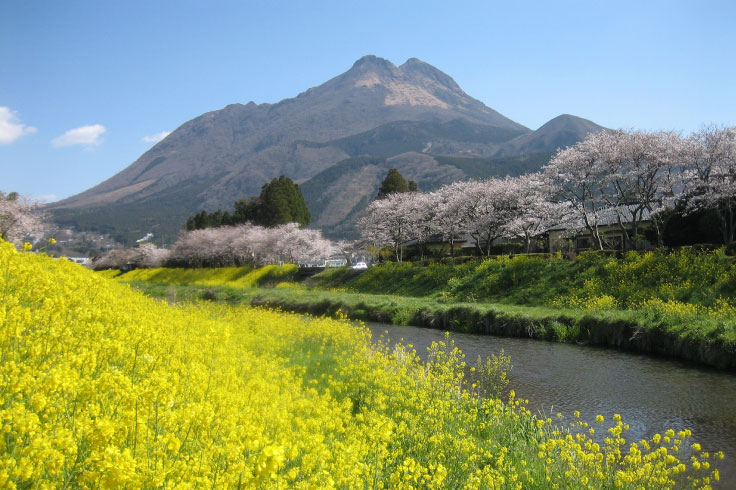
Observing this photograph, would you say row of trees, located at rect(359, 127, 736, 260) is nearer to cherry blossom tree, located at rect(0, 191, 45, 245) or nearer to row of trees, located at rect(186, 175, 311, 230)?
row of trees, located at rect(186, 175, 311, 230)

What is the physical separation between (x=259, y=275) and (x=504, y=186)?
26.7 meters

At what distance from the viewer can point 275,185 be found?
71250 mm

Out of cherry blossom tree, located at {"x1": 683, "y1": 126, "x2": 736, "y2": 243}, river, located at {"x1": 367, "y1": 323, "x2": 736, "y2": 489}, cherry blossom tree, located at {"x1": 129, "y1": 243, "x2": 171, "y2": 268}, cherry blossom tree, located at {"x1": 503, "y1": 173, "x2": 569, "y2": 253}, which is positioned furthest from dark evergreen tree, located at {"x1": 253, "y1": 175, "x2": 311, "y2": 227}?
river, located at {"x1": 367, "y1": 323, "x2": 736, "y2": 489}

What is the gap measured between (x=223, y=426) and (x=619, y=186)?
2919cm

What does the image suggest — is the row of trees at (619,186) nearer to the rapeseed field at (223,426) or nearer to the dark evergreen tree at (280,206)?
the rapeseed field at (223,426)

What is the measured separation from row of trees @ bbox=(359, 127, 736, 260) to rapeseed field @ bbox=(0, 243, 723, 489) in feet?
73.2

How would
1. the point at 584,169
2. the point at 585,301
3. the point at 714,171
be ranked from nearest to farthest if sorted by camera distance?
1. the point at 585,301
2. the point at 714,171
3. the point at 584,169

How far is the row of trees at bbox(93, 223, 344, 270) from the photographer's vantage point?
61.8m

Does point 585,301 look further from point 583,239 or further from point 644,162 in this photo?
point 583,239

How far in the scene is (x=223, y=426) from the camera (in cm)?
423

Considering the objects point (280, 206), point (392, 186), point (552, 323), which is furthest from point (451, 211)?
point (280, 206)

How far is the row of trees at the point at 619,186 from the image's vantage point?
25766 mm

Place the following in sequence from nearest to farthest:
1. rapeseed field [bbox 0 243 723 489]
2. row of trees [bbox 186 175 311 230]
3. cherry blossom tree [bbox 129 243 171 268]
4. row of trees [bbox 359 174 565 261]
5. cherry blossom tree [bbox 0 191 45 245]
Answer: rapeseed field [bbox 0 243 723 489], cherry blossom tree [bbox 0 191 45 245], row of trees [bbox 359 174 565 261], row of trees [bbox 186 175 311 230], cherry blossom tree [bbox 129 243 171 268]

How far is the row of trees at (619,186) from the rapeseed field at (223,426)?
73.2 feet
